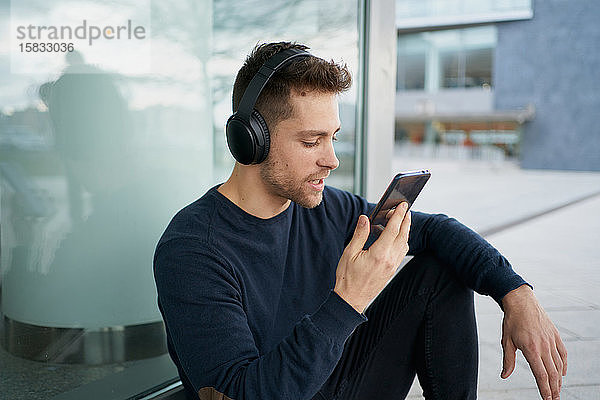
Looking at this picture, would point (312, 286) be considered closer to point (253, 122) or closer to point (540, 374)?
point (253, 122)

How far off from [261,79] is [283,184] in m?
0.30

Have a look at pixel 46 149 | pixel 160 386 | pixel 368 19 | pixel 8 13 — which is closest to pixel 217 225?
pixel 46 149

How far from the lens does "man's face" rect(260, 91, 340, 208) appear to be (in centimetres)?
159

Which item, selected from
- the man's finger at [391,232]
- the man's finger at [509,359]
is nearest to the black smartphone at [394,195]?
the man's finger at [391,232]

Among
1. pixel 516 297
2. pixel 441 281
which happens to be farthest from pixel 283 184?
pixel 516 297

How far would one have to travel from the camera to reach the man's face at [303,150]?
1.59m

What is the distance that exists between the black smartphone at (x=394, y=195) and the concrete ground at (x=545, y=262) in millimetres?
1284

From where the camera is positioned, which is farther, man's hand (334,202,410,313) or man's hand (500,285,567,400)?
man's hand (500,285,567,400)

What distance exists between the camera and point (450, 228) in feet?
6.57

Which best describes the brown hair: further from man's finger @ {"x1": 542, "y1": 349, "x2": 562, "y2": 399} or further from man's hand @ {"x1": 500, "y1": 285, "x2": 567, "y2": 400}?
man's finger @ {"x1": 542, "y1": 349, "x2": 562, "y2": 399}

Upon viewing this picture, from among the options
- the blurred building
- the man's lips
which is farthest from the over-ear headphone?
the blurred building

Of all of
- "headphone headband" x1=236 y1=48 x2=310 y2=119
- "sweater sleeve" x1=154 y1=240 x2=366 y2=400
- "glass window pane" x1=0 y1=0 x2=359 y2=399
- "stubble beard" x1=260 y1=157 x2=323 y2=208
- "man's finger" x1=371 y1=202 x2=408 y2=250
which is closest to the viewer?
"sweater sleeve" x1=154 y1=240 x2=366 y2=400

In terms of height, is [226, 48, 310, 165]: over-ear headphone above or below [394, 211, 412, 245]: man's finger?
above

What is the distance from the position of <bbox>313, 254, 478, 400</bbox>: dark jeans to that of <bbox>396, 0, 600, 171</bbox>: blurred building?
25397mm
